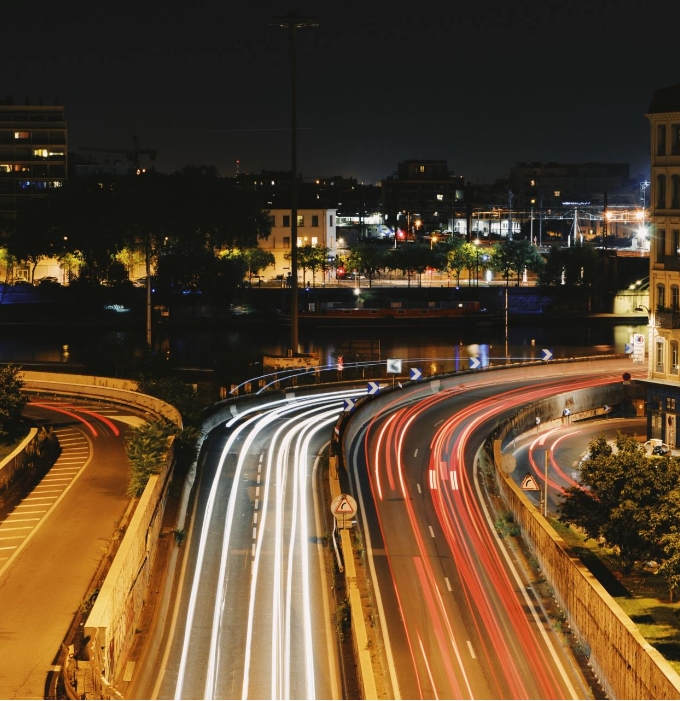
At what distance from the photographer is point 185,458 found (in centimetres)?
3011

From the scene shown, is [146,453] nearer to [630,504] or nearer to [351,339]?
[630,504]

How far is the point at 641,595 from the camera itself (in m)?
21.9

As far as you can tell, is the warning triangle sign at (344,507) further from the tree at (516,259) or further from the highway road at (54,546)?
the tree at (516,259)

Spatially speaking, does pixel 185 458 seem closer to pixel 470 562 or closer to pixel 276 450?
pixel 276 450

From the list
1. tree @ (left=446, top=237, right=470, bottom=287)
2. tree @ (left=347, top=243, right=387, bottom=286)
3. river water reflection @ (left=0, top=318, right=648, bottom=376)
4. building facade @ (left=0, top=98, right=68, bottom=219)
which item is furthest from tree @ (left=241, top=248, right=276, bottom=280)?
building facade @ (left=0, top=98, right=68, bottom=219)

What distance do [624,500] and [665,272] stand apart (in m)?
17.1

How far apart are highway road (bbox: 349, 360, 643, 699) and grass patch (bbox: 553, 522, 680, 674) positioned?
1554mm

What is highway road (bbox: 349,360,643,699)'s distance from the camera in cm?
1802

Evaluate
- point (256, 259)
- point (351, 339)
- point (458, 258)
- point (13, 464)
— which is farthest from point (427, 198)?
point (13, 464)

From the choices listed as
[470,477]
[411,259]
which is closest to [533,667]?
[470,477]

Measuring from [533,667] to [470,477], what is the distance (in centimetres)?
1347

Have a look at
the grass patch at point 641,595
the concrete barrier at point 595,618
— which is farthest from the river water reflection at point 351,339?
the grass patch at point 641,595

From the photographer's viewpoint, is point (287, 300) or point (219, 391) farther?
point (287, 300)

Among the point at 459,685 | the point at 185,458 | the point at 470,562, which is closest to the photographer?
the point at 459,685
